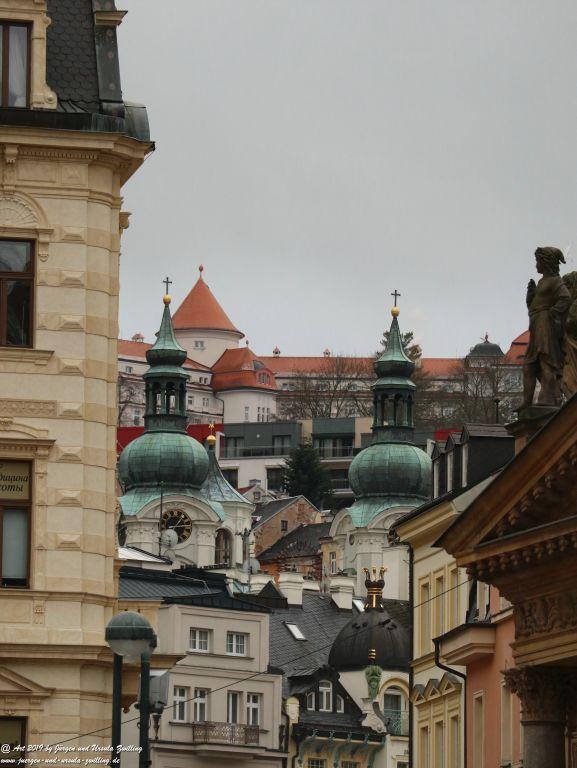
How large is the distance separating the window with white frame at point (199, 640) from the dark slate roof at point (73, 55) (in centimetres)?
4871

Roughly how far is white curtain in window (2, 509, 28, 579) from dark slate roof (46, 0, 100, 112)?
19.5 feet

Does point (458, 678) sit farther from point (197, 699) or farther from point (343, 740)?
point (343, 740)

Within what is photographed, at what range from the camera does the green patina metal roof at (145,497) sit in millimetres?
161125

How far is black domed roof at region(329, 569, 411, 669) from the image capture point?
109m

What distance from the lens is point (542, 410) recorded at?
34.8 m

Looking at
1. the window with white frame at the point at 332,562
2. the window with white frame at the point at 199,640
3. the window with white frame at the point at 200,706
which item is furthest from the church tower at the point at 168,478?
the window with white frame at the point at 199,640

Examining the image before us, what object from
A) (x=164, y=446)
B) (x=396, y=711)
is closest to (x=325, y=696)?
(x=396, y=711)

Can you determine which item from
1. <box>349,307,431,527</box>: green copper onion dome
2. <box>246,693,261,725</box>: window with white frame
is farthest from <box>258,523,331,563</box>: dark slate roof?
<box>246,693,261,725</box>: window with white frame

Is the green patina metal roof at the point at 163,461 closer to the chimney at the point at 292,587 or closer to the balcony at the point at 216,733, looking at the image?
the chimney at the point at 292,587

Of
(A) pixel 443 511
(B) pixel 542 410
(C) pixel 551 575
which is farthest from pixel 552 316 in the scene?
(A) pixel 443 511

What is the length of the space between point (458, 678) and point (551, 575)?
59.3 feet

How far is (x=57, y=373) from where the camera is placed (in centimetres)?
3841

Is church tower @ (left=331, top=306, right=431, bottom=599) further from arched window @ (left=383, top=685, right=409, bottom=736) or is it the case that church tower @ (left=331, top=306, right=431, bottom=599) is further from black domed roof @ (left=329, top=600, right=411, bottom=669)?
arched window @ (left=383, top=685, right=409, bottom=736)

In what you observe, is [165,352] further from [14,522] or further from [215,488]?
[14,522]
